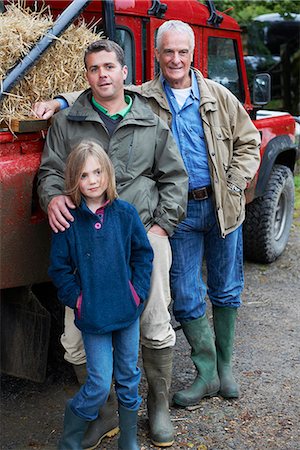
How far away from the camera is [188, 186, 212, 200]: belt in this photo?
3.50m

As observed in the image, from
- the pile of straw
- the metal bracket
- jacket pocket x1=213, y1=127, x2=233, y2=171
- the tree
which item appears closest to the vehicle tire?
the metal bracket

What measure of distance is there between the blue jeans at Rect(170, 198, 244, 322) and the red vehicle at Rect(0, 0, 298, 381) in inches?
26.5

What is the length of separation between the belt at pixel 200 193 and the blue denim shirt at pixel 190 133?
4 centimetres

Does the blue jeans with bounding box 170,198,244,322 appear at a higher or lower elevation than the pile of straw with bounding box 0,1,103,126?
lower

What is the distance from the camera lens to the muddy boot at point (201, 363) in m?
3.69

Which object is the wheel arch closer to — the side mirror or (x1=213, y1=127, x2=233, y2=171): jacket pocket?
the side mirror

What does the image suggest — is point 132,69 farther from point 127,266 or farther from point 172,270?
point 127,266

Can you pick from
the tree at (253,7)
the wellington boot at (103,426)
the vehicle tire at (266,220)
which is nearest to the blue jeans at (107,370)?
the wellington boot at (103,426)

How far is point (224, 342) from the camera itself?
387 cm

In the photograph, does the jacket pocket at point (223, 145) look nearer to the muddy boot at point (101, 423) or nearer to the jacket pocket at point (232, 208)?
the jacket pocket at point (232, 208)

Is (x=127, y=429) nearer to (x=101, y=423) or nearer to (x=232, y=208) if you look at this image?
(x=101, y=423)

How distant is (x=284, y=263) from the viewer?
6301mm

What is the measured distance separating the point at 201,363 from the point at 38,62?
1721 mm

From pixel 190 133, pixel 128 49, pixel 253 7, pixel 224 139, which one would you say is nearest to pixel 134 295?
pixel 190 133
